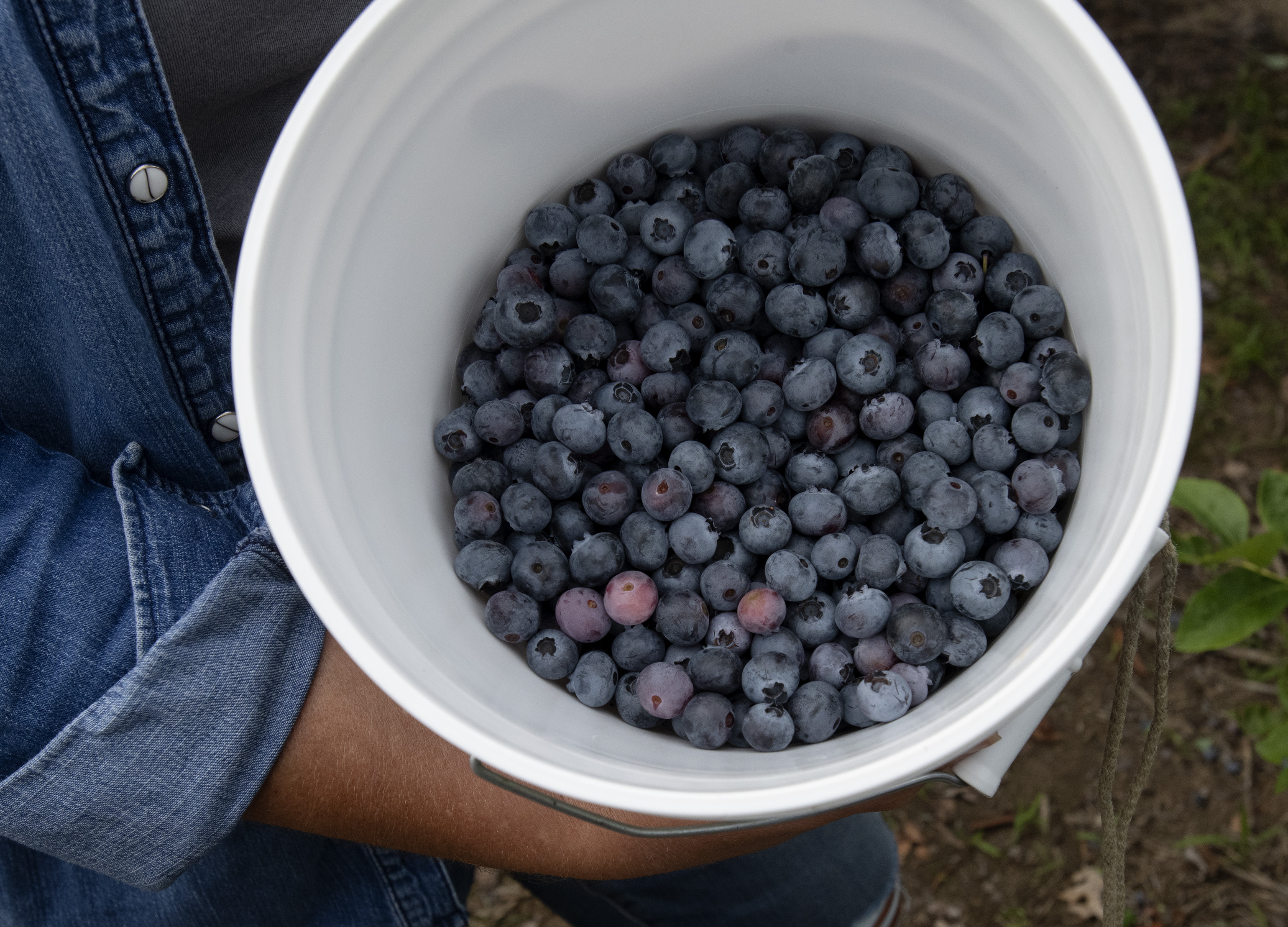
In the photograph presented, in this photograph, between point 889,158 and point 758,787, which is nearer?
point 758,787

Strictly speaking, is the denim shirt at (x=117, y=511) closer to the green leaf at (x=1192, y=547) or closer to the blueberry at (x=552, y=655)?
the blueberry at (x=552, y=655)

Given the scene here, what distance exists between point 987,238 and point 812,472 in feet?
1.11

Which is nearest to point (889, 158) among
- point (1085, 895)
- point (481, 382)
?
point (481, 382)

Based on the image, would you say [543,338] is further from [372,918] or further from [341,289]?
[372,918]

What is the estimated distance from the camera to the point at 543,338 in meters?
1.08

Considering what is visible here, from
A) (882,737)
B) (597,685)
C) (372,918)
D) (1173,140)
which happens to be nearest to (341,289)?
(597,685)

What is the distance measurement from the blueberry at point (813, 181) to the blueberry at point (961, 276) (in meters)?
0.16

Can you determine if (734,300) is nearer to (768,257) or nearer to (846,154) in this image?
(768,257)

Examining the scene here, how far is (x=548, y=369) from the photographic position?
109 cm

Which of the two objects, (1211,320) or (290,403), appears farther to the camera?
(1211,320)

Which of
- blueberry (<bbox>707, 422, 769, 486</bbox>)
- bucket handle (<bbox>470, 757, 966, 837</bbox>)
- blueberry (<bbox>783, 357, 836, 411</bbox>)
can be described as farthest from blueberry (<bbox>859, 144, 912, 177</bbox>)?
bucket handle (<bbox>470, 757, 966, 837</bbox>)

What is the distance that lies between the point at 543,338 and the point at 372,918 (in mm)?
961

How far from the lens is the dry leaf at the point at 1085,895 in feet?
6.57

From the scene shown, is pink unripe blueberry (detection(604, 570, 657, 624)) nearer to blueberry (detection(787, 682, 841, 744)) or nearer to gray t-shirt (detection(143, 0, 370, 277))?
blueberry (detection(787, 682, 841, 744))
